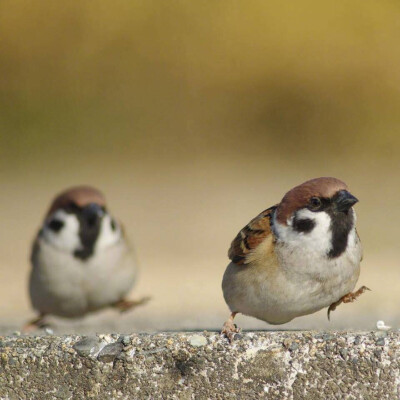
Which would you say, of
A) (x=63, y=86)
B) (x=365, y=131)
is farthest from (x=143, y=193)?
(x=365, y=131)

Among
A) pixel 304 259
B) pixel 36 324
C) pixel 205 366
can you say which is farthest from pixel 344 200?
pixel 36 324

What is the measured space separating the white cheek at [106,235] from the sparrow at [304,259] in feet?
6.28

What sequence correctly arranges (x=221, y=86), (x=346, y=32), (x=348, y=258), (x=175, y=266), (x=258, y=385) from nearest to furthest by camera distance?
(x=258, y=385) < (x=348, y=258) < (x=175, y=266) < (x=346, y=32) < (x=221, y=86)

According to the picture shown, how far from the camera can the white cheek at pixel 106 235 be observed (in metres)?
5.09

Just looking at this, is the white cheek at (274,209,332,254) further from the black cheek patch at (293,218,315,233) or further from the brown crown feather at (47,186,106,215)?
the brown crown feather at (47,186,106,215)

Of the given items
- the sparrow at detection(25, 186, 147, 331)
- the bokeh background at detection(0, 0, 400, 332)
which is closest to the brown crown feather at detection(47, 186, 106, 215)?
the sparrow at detection(25, 186, 147, 331)

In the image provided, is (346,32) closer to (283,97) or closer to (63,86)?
(283,97)

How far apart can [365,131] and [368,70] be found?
30.6 inches

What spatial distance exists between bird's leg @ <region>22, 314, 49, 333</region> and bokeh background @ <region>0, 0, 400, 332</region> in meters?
3.97

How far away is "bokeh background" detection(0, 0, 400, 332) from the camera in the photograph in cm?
1000

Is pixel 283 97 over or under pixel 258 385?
over

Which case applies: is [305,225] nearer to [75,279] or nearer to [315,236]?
[315,236]

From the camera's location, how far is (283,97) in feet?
34.7

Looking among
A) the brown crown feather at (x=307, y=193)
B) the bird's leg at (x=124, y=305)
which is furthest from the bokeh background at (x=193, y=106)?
the brown crown feather at (x=307, y=193)
